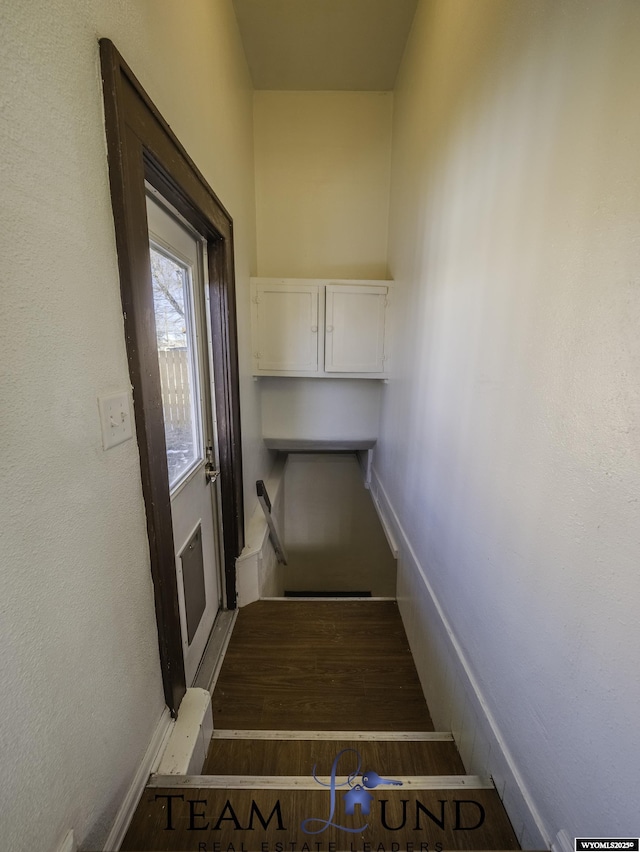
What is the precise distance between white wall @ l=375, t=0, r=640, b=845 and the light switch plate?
102cm

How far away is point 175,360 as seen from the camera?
58.2 inches

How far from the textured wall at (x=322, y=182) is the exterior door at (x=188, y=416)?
1.32 metres

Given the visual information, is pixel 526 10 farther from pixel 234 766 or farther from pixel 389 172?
pixel 234 766

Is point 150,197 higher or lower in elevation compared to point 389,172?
lower

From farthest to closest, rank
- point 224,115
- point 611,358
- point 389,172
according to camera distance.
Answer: point 389,172 < point 224,115 < point 611,358

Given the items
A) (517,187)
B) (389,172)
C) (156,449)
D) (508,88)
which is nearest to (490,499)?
(517,187)

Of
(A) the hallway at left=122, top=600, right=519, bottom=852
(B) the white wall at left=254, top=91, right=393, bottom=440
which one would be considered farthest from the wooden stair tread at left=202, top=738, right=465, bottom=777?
(B) the white wall at left=254, top=91, right=393, bottom=440

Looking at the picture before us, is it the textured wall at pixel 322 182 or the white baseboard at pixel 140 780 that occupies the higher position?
the textured wall at pixel 322 182

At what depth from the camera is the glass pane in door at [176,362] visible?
4.44 ft

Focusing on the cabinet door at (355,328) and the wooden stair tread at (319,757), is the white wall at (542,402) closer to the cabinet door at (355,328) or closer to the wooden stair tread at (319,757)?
the wooden stair tread at (319,757)

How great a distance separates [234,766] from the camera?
1.25 meters

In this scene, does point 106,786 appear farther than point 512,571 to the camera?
No

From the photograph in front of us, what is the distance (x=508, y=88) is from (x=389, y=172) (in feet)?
6.41

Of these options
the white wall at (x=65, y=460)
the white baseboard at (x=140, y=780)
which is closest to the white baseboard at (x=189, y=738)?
the white baseboard at (x=140, y=780)
